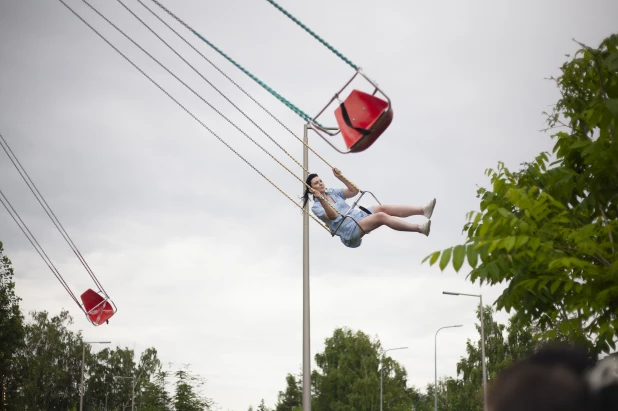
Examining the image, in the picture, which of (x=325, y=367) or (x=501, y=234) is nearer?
(x=501, y=234)

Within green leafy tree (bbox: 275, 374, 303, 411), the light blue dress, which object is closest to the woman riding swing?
the light blue dress

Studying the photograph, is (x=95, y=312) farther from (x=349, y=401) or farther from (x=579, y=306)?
(x=349, y=401)

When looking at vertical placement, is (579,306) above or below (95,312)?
below

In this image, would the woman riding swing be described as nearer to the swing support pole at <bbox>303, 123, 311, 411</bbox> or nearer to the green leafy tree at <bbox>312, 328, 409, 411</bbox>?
the swing support pole at <bbox>303, 123, 311, 411</bbox>

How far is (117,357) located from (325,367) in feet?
112

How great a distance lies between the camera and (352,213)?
10664mm

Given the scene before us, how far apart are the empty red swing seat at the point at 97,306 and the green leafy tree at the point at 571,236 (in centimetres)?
1340

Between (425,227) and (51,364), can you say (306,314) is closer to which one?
(425,227)

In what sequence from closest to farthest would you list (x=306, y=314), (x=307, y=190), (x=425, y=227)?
(x=425, y=227) < (x=307, y=190) < (x=306, y=314)

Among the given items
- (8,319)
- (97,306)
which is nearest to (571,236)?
(97,306)

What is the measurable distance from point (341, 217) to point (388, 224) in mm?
866

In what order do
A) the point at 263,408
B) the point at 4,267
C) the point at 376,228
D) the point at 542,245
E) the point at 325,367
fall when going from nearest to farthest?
the point at 542,245, the point at 376,228, the point at 263,408, the point at 4,267, the point at 325,367

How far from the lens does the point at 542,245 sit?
6.60 metres

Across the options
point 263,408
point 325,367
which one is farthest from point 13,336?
point 325,367
